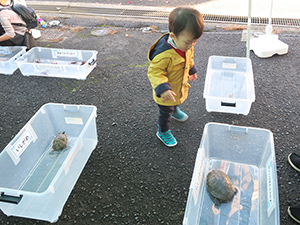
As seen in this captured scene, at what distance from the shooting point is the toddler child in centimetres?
124

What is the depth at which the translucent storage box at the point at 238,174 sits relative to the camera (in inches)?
53.4

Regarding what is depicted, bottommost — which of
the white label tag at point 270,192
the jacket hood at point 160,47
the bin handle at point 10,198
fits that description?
the white label tag at point 270,192

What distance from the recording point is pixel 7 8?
2.73 m

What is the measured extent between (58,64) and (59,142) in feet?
3.87

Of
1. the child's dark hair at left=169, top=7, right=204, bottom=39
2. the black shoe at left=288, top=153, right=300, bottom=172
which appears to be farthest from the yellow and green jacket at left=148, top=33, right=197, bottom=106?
the black shoe at left=288, top=153, right=300, bottom=172

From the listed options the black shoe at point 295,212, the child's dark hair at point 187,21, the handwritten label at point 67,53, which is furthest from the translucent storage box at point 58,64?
the black shoe at point 295,212

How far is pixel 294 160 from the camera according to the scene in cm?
161

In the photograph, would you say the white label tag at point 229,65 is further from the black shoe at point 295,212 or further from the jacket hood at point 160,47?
the black shoe at point 295,212

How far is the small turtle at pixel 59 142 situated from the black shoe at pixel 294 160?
1556 millimetres

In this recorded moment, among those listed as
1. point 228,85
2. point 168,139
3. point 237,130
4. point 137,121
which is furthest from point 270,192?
point 228,85

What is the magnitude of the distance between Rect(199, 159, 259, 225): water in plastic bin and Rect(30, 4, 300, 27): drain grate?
262 centimetres

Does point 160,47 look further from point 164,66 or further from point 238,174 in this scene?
point 238,174

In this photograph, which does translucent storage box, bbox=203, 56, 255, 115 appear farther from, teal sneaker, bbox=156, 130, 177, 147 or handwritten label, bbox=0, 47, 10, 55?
handwritten label, bbox=0, 47, 10, 55

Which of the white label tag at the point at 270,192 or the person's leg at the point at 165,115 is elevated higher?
the person's leg at the point at 165,115
